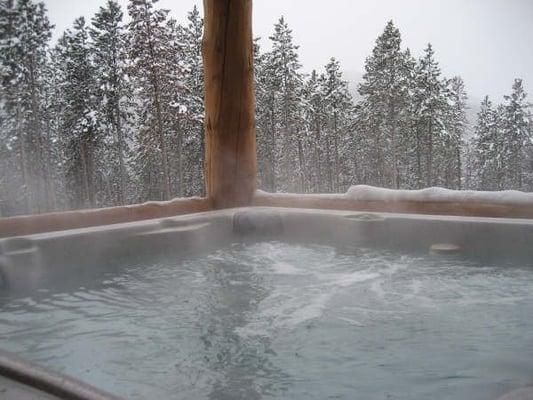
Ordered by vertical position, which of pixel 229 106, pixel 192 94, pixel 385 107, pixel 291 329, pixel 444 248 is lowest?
pixel 291 329

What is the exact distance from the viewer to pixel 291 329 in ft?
5.03

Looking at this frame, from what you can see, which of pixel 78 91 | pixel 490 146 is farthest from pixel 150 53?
pixel 490 146

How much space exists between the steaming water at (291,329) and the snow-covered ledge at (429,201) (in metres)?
0.40

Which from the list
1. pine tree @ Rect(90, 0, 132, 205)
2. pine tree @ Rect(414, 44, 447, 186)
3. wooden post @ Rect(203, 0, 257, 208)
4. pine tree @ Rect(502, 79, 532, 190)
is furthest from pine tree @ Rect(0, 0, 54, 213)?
pine tree @ Rect(502, 79, 532, 190)

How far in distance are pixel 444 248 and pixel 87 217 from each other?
82.1 inches

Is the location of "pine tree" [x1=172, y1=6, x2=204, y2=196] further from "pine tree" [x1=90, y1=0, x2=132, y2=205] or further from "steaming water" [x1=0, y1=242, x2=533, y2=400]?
"steaming water" [x1=0, y1=242, x2=533, y2=400]

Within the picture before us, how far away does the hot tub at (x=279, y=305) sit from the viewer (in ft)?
3.80

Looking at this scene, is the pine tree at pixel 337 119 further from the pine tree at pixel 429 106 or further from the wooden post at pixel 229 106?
the wooden post at pixel 229 106

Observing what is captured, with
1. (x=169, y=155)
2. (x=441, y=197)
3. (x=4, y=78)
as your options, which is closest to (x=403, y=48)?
(x=169, y=155)

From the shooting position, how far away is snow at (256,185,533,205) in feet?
7.92

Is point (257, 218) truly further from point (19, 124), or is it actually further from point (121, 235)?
point (19, 124)

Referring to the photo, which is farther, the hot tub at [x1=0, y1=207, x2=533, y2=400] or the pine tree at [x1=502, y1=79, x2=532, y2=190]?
the pine tree at [x1=502, y1=79, x2=532, y2=190]

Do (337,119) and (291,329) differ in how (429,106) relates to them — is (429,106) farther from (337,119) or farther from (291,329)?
(291,329)

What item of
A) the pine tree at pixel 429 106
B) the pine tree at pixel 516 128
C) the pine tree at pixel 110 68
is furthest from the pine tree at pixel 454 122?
the pine tree at pixel 110 68
